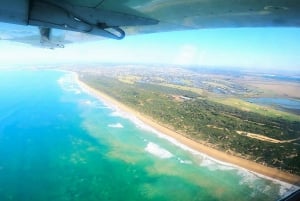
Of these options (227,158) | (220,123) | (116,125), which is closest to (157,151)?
(227,158)

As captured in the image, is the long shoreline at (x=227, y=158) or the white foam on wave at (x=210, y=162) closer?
the white foam on wave at (x=210, y=162)

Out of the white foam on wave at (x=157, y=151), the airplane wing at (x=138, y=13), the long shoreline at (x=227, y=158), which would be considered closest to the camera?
the airplane wing at (x=138, y=13)

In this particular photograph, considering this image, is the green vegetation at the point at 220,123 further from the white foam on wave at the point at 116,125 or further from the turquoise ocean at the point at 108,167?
the white foam on wave at the point at 116,125

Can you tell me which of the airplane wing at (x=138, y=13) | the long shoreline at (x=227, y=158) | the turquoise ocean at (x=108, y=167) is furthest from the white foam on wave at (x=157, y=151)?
the airplane wing at (x=138, y=13)

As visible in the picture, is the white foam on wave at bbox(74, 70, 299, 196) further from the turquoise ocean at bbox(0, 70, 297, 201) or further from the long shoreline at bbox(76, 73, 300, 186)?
the long shoreline at bbox(76, 73, 300, 186)

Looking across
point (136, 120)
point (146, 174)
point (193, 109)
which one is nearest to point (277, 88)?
point (193, 109)

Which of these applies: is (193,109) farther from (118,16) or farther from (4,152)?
(118,16)
